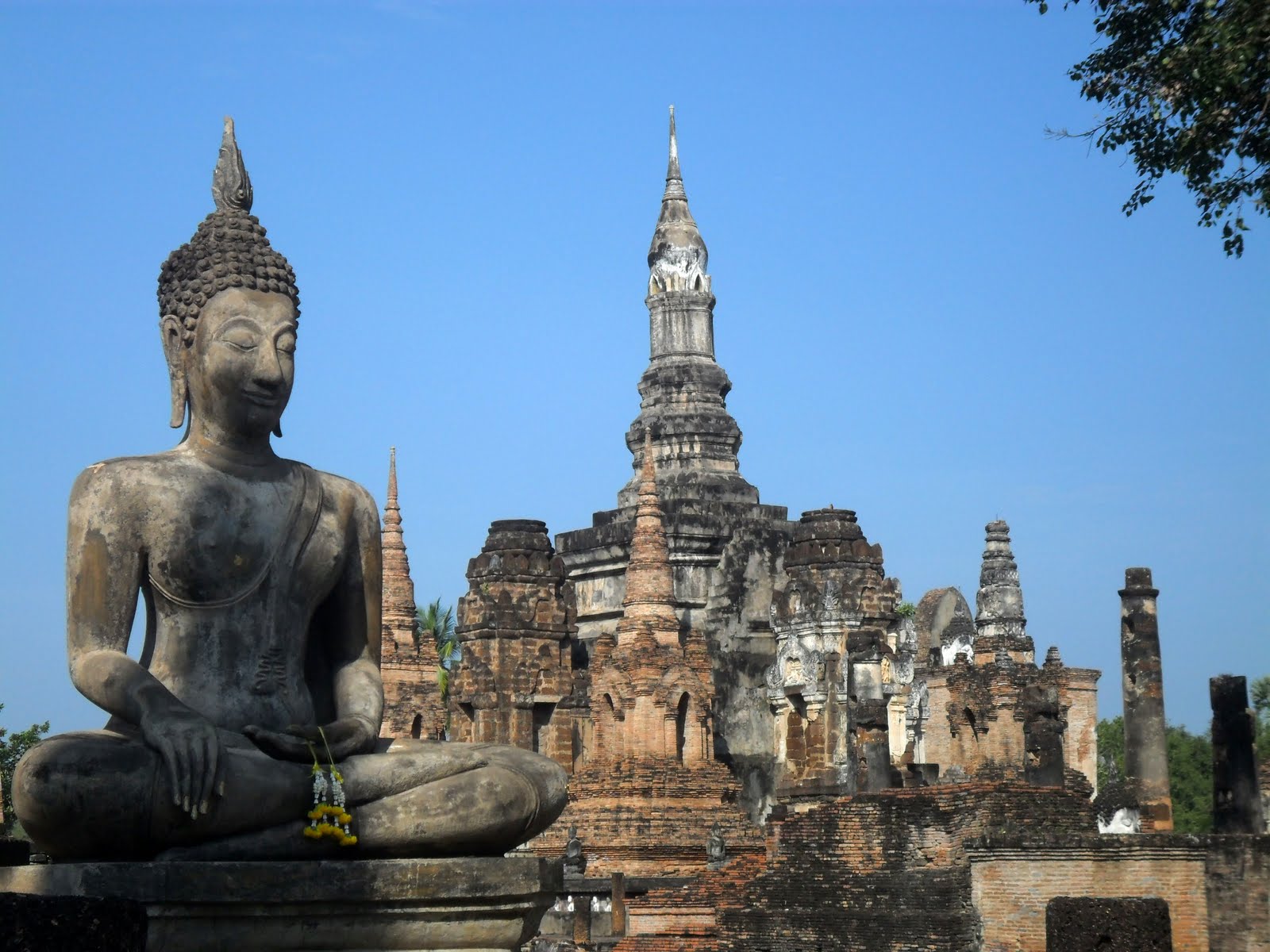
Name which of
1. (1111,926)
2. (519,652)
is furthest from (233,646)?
(519,652)

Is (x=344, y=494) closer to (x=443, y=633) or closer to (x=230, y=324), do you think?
(x=230, y=324)

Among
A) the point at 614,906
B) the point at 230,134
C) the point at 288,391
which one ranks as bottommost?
the point at 614,906

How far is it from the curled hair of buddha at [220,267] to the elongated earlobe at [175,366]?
3 cm

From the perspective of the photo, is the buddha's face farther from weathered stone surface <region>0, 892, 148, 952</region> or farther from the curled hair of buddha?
weathered stone surface <region>0, 892, 148, 952</region>

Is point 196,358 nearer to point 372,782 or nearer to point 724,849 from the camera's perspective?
point 372,782

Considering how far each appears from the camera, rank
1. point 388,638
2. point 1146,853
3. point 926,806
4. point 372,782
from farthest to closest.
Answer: point 388,638 < point 926,806 < point 1146,853 < point 372,782

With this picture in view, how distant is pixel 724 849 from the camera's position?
1033 inches

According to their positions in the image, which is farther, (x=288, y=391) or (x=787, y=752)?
(x=787, y=752)

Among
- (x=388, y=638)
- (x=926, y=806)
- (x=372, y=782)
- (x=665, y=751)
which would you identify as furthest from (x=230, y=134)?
(x=388, y=638)

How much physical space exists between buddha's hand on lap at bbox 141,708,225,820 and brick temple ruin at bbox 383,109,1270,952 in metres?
10.9

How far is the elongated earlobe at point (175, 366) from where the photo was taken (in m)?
5.90

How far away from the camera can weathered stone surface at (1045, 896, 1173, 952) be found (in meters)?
10.6

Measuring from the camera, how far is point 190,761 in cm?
512

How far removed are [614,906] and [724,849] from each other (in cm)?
371
